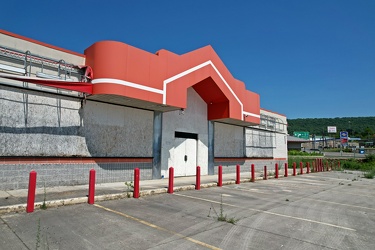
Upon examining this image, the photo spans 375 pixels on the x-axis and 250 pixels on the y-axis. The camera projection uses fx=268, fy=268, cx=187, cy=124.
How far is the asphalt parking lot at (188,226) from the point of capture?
511 cm

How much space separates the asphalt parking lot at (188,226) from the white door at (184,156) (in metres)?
7.15

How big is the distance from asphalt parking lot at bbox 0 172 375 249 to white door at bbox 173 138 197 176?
7.15 metres

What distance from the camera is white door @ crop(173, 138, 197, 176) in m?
16.5

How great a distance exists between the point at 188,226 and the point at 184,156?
10.9m

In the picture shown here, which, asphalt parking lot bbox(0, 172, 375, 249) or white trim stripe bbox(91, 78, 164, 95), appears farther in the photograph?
white trim stripe bbox(91, 78, 164, 95)

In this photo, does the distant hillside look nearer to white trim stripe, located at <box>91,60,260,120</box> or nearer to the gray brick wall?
white trim stripe, located at <box>91,60,260,120</box>

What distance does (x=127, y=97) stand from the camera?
38.8 feet

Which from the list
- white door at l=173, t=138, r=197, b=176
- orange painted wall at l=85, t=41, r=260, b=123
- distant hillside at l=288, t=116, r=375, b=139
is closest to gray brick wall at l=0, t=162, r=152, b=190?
white door at l=173, t=138, r=197, b=176

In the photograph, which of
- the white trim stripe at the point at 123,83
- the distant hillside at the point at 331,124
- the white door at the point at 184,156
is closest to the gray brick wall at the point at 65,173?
the white door at the point at 184,156

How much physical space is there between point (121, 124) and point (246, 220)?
8360mm

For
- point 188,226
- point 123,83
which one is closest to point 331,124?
point 123,83

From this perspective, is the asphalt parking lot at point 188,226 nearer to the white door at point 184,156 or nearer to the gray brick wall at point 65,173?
the gray brick wall at point 65,173

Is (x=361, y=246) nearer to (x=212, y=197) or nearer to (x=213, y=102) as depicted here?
(x=212, y=197)

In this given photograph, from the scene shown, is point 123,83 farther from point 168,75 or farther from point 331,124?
point 331,124
